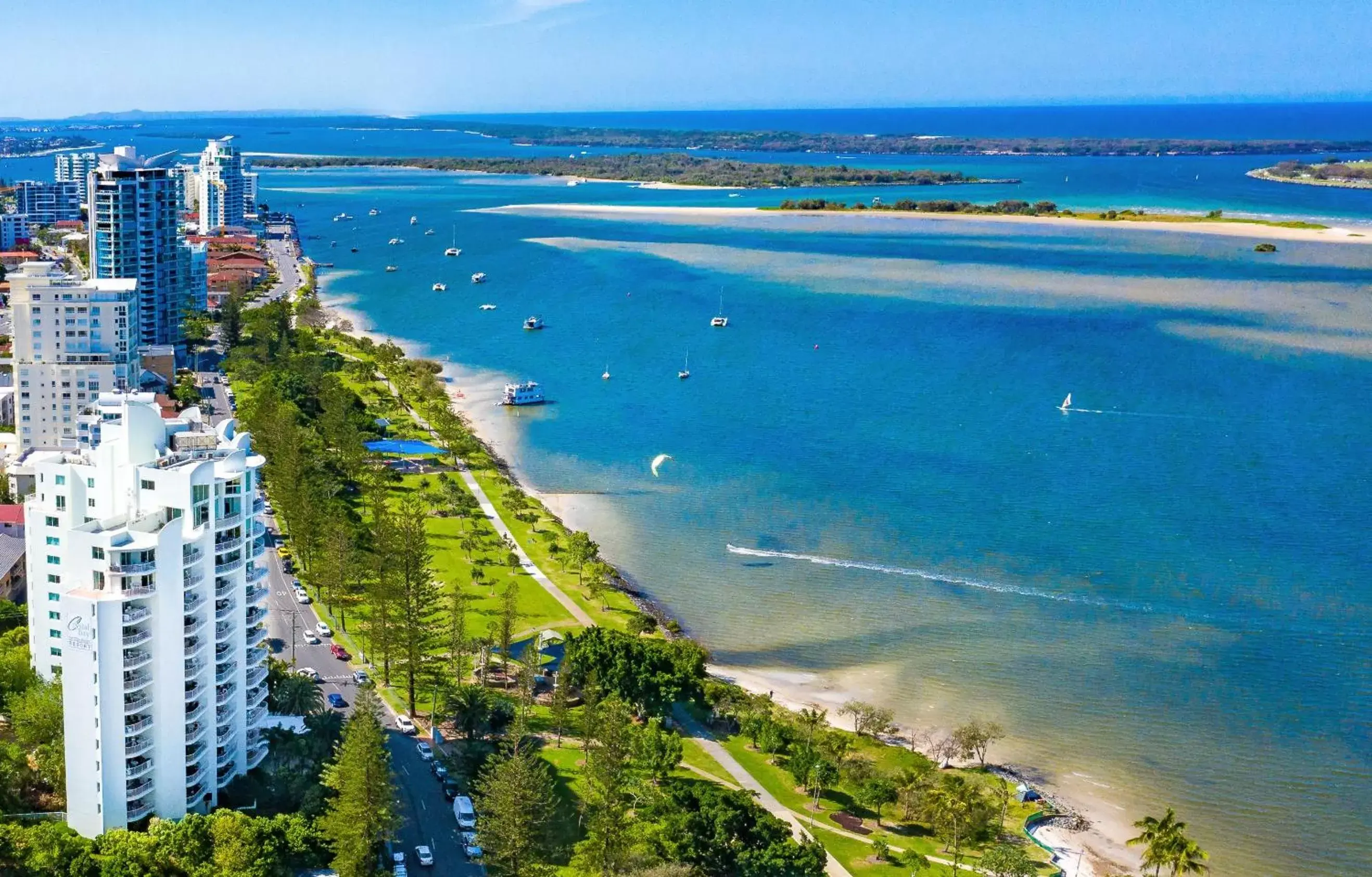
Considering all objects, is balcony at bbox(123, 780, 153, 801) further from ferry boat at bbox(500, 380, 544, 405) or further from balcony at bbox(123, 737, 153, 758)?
ferry boat at bbox(500, 380, 544, 405)

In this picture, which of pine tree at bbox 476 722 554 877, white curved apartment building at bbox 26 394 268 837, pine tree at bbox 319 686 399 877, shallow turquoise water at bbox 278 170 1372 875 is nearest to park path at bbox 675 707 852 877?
shallow turquoise water at bbox 278 170 1372 875

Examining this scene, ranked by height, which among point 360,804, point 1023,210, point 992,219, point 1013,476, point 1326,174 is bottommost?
point 360,804

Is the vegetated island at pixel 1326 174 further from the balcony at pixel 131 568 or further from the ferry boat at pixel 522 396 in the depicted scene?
the balcony at pixel 131 568

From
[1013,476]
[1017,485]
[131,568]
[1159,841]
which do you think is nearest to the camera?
[131,568]

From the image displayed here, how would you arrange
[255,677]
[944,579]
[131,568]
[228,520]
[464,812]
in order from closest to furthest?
[131,568] < [228,520] < [464,812] < [255,677] < [944,579]

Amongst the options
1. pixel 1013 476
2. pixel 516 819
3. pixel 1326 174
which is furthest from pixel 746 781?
pixel 1326 174

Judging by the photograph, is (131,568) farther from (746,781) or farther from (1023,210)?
(1023,210)
